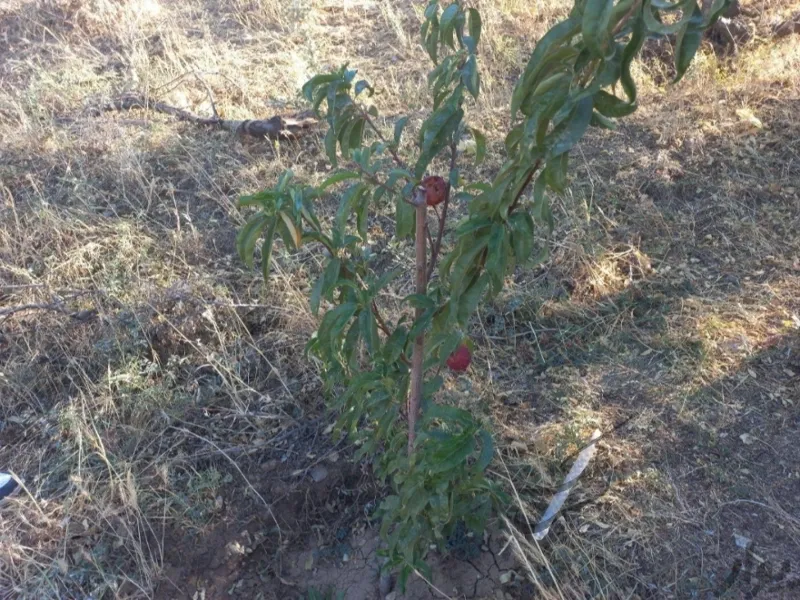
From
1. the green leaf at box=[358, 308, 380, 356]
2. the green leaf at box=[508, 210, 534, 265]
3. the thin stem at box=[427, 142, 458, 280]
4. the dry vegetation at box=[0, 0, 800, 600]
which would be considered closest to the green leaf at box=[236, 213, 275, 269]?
the green leaf at box=[358, 308, 380, 356]

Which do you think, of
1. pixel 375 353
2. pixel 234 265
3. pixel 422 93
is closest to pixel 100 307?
pixel 234 265

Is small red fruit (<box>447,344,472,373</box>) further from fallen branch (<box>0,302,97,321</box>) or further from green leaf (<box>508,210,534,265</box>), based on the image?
fallen branch (<box>0,302,97,321</box>)

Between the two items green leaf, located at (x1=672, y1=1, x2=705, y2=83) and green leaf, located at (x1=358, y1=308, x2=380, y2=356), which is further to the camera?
green leaf, located at (x1=358, y1=308, x2=380, y2=356)

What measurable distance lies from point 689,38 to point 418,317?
82cm

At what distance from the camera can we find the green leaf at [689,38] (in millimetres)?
1045

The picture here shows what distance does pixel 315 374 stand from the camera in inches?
112

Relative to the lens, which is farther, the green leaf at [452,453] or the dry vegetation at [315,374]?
the dry vegetation at [315,374]

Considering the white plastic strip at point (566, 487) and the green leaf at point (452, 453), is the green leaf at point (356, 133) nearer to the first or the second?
the green leaf at point (452, 453)

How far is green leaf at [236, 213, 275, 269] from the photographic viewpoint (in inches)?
58.2

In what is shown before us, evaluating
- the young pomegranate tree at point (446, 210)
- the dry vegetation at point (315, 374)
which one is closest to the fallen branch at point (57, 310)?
the dry vegetation at point (315, 374)

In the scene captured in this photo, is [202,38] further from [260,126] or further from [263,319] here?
[263,319]

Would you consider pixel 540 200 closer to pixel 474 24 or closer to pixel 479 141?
pixel 479 141

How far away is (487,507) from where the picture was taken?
6.57ft

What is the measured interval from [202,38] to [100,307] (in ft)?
9.91
